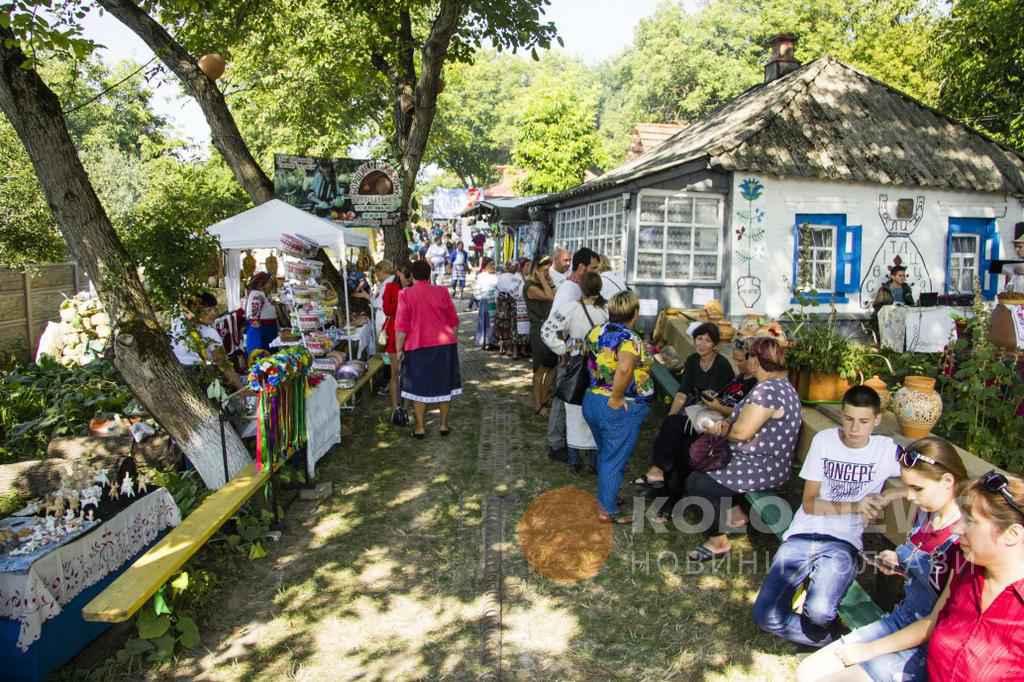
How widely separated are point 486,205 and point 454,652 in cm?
1887

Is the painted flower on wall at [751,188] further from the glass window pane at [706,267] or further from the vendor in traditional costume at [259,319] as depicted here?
the vendor in traditional costume at [259,319]

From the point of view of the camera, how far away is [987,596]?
2.51 m

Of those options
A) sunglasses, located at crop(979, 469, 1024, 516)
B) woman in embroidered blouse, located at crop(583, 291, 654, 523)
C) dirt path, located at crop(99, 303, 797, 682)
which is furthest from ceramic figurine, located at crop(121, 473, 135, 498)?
sunglasses, located at crop(979, 469, 1024, 516)

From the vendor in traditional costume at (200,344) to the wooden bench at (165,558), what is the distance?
6.29ft

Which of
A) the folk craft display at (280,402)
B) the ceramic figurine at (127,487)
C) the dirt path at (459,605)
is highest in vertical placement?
the folk craft display at (280,402)

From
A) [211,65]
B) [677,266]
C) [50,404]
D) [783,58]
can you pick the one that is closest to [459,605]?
[50,404]

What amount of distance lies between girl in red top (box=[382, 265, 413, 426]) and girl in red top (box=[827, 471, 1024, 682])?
20.0ft

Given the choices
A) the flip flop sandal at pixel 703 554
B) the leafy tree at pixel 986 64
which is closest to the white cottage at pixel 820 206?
the leafy tree at pixel 986 64

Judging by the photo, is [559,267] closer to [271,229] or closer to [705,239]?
[271,229]

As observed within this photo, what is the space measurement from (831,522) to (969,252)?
444 inches

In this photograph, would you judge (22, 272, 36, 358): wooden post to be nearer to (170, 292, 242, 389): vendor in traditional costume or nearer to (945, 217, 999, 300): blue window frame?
(170, 292, 242, 389): vendor in traditional costume

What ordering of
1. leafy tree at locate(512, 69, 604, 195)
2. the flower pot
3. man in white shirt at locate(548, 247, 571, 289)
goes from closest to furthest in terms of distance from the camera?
the flower pot, man in white shirt at locate(548, 247, 571, 289), leafy tree at locate(512, 69, 604, 195)

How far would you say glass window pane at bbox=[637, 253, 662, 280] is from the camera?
12242mm

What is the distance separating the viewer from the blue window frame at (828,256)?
12172 mm
